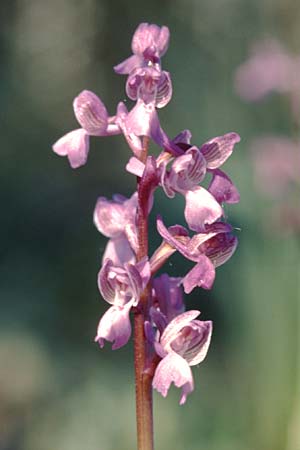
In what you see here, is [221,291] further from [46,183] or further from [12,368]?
[46,183]

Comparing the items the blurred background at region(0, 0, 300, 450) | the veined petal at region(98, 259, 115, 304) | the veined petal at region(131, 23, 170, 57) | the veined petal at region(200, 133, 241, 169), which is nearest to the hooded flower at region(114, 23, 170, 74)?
the veined petal at region(131, 23, 170, 57)

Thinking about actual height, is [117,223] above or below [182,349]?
above

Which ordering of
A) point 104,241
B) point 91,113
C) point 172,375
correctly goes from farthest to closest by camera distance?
point 104,241, point 91,113, point 172,375

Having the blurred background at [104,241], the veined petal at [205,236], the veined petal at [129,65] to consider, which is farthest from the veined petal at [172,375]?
the blurred background at [104,241]

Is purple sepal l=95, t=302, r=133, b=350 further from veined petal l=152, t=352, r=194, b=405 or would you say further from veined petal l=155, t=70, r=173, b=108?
veined petal l=155, t=70, r=173, b=108

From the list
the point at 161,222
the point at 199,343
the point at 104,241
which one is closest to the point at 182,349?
the point at 199,343

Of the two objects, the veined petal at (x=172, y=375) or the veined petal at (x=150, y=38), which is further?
the veined petal at (x=150, y=38)

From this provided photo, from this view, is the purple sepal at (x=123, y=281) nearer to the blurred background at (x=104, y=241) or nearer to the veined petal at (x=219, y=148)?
the veined petal at (x=219, y=148)

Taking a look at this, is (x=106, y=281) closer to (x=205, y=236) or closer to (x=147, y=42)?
(x=205, y=236)
